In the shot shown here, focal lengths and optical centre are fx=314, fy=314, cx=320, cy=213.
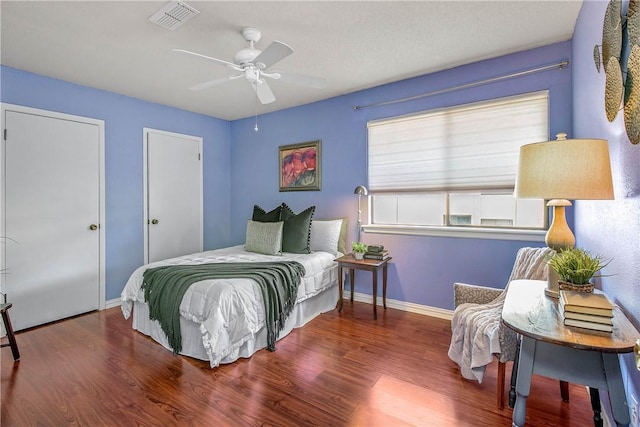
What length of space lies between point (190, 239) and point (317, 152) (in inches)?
87.0

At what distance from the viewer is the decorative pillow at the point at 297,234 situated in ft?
11.6

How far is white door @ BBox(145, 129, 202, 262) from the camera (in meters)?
4.03

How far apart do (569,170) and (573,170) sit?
0.5 inches

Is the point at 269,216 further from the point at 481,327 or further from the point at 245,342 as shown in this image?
the point at 481,327

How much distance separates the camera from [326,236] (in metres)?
3.68

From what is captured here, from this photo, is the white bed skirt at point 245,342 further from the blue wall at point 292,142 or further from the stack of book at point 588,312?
the stack of book at point 588,312

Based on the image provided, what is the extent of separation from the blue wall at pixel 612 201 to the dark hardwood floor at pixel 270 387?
89cm

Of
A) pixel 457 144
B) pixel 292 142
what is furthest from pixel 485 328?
pixel 292 142

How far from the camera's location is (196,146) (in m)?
4.54

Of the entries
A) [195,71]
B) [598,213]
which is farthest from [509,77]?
[195,71]

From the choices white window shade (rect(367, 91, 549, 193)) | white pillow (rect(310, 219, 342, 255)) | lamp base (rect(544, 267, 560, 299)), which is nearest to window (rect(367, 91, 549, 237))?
white window shade (rect(367, 91, 549, 193))

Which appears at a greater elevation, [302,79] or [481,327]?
[302,79]

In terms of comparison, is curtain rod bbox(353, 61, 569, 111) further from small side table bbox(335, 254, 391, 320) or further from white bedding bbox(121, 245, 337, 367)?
white bedding bbox(121, 245, 337, 367)

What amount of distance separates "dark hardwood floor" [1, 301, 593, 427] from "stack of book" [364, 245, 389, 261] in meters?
0.77
